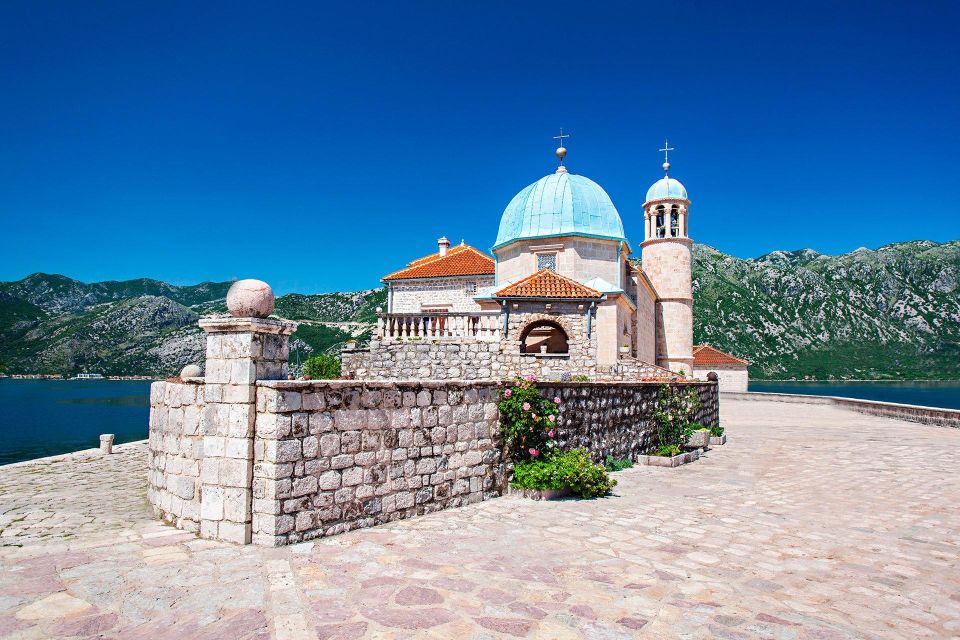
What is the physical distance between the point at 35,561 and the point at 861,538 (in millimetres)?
8731

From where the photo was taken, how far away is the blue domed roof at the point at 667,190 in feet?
103

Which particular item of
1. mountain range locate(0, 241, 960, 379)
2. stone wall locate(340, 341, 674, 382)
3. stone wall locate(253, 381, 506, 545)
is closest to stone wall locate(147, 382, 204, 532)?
stone wall locate(253, 381, 506, 545)

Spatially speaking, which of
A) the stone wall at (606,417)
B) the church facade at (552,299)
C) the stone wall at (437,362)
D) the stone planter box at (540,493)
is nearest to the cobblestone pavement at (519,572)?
the stone planter box at (540,493)

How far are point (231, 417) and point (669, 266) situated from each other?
29800mm

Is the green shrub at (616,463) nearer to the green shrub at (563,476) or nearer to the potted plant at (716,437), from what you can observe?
the green shrub at (563,476)

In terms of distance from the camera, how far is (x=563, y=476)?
833cm

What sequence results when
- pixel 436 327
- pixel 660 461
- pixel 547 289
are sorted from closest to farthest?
pixel 660 461 → pixel 436 327 → pixel 547 289

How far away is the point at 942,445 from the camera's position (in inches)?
601

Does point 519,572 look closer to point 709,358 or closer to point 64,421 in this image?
point 709,358

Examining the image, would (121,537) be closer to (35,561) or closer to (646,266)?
(35,561)

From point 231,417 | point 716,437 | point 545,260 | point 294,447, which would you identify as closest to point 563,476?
point 294,447

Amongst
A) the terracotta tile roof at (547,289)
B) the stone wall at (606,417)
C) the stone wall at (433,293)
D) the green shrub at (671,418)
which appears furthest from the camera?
the stone wall at (433,293)

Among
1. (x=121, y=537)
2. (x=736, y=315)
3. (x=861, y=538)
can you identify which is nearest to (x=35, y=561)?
(x=121, y=537)

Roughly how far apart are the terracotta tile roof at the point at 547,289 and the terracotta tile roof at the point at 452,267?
8927mm
